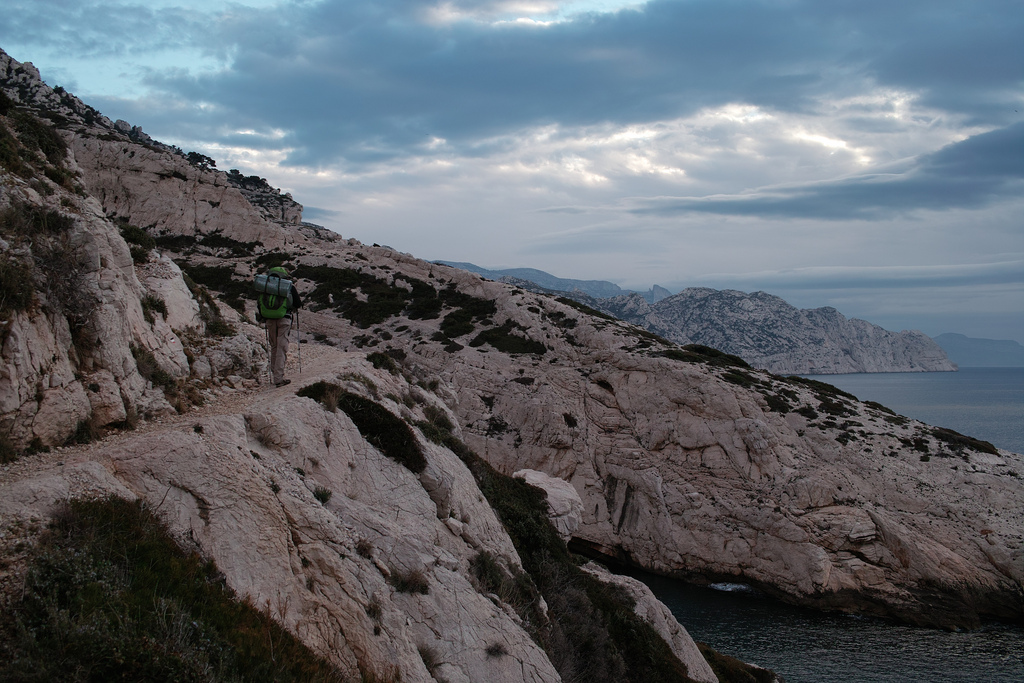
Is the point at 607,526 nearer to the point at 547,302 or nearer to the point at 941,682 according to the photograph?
the point at 941,682

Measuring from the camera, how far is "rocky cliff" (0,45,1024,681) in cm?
645

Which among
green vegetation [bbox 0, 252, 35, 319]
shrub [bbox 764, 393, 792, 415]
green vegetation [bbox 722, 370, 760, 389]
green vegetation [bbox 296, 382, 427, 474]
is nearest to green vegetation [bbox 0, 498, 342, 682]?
green vegetation [bbox 0, 252, 35, 319]

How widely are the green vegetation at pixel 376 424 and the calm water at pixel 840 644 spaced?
64.9ft

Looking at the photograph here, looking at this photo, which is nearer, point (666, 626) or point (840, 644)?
point (666, 626)

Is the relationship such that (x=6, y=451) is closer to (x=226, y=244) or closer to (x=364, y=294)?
(x=364, y=294)

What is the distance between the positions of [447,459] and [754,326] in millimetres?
183474

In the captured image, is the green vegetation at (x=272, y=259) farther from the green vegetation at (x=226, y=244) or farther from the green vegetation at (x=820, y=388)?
the green vegetation at (x=820, y=388)

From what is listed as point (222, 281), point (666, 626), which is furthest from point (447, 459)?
point (222, 281)

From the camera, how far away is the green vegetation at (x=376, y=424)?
10.1 meters

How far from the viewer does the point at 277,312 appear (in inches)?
448

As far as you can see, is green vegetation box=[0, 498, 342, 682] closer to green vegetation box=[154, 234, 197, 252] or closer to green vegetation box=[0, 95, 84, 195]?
green vegetation box=[0, 95, 84, 195]

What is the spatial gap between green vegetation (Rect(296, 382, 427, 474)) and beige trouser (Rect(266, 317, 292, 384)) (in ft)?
5.13

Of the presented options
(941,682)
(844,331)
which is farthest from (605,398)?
(844,331)

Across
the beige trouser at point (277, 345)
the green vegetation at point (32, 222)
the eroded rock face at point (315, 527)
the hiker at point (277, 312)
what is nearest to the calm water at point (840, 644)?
the eroded rock face at point (315, 527)
